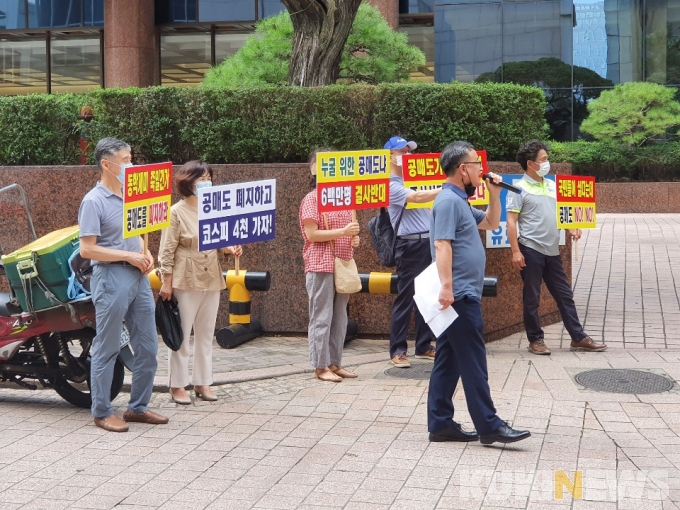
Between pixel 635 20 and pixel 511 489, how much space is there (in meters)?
23.1

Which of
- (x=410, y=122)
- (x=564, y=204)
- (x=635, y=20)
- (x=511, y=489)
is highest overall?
(x=635, y=20)

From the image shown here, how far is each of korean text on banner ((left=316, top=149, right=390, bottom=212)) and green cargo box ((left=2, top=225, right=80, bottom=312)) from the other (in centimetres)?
183

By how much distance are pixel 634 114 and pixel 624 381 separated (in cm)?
1780

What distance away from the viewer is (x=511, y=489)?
519cm

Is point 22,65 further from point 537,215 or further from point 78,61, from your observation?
point 537,215

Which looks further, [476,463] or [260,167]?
[260,167]

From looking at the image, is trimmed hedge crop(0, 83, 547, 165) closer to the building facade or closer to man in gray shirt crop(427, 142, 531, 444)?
man in gray shirt crop(427, 142, 531, 444)

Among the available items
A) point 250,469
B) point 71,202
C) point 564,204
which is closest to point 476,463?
point 250,469

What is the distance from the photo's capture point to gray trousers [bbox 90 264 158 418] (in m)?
6.39

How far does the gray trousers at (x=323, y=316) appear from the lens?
775cm

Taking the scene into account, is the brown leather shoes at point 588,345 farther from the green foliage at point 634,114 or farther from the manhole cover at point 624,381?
the green foliage at point 634,114

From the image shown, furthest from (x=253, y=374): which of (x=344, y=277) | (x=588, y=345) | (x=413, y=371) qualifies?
(x=588, y=345)

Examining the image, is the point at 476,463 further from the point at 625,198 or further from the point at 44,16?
the point at 44,16

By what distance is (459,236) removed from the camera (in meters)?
5.98
